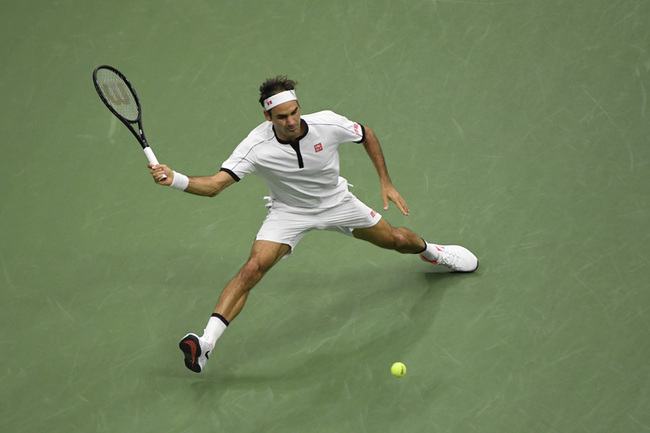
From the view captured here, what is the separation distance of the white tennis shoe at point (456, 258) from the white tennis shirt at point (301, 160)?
884mm

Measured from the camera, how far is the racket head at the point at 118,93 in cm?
489

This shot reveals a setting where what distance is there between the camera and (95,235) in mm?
6320

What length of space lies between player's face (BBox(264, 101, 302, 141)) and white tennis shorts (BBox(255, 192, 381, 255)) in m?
0.57

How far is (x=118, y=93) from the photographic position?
5.09m

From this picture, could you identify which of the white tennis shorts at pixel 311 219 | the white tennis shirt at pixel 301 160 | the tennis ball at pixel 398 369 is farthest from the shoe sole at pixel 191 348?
the tennis ball at pixel 398 369

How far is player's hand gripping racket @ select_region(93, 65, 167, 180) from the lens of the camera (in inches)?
192

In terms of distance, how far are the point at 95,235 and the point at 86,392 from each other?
158cm

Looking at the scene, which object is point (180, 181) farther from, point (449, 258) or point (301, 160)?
point (449, 258)

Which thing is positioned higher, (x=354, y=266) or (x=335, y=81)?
(x=335, y=81)

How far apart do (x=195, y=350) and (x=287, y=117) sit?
1487 millimetres

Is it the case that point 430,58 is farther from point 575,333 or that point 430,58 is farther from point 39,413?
point 39,413

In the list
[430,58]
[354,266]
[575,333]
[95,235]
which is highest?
[430,58]

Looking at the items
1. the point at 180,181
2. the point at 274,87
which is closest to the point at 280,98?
the point at 274,87

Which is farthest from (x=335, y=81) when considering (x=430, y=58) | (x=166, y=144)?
(x=166, y=144)
